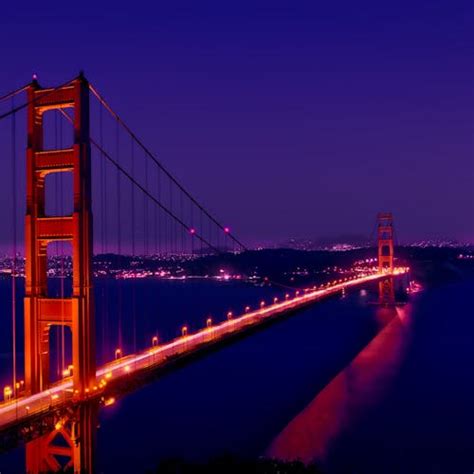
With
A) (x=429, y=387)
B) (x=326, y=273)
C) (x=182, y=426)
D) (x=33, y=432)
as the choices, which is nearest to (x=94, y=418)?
(x=33, y=432)

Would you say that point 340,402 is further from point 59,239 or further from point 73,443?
point 59,239

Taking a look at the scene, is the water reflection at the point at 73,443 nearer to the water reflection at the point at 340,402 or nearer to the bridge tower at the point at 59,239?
the bridge tower at the point at 59,239

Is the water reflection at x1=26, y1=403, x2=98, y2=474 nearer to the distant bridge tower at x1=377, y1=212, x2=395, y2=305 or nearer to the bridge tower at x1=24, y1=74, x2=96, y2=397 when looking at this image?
the bridge tower at x1=24, y1=74, x2=96, y2=397

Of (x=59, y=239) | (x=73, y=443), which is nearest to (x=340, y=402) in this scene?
(x=73, y=443)

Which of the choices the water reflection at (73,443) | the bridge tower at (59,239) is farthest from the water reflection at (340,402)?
the bridge tower at (59,239)

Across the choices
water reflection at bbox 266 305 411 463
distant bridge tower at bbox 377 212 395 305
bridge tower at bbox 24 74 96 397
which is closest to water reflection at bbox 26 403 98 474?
bridge tower at bbox 24 74 96 397
